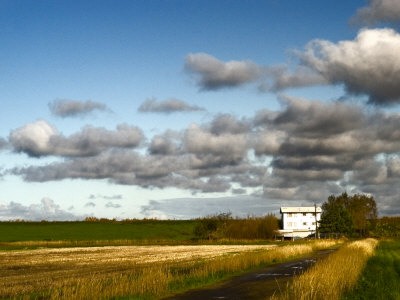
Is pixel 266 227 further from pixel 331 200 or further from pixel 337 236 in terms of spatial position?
pixel 331 200

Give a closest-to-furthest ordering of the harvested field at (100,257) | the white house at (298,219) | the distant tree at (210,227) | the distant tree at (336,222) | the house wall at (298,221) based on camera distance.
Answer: the harvested field at (100,257) < the distant tree at (210,227) < the distant tree at (336,222) < the white house at (298,219) < the house wall at (298,221)

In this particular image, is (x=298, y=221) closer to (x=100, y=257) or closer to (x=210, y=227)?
(x=210, y=227)

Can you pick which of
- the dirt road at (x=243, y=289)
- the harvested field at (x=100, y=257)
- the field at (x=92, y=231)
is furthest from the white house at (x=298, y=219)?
the dirt road at (x=243, y=289)

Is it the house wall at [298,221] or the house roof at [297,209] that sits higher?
the house roof at [297,209]

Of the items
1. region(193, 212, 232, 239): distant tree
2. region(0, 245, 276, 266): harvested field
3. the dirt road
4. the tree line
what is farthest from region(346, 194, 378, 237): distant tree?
the dirt road

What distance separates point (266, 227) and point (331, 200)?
208 feet

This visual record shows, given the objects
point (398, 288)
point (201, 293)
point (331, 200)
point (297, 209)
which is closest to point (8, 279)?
point (201, 293)

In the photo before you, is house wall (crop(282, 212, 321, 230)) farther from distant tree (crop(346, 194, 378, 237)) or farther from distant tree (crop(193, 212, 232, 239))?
distant tree (crop(193, 212, 232, 239))

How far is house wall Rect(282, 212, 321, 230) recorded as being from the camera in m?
154

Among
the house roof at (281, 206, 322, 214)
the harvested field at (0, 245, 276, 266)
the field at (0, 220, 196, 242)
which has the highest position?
the house roof at (281, 206, 322, 214)

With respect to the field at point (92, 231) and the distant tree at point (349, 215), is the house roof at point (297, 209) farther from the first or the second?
the field at point (92, 231)

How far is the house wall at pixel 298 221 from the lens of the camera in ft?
506

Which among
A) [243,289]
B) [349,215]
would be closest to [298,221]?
[349,215]

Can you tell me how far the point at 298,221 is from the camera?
15525 centimetres
